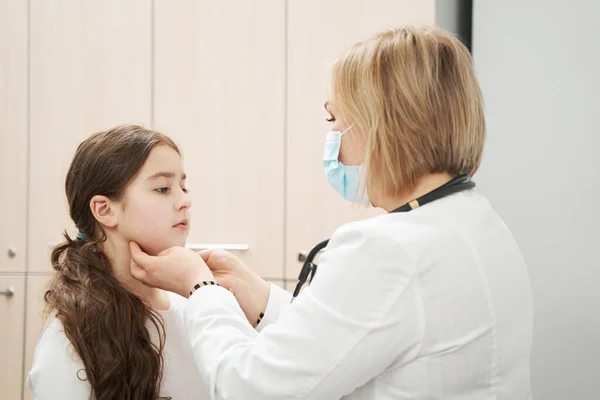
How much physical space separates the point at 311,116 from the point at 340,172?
122cm

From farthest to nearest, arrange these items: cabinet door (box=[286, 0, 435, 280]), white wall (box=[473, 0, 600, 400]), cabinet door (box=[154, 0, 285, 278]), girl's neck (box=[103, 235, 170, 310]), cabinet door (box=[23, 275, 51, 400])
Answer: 1. cabinet door (box=[23, 275, 51, 400])
2. cabinet door (box=[154, 0, 285, 278])
3. cabinet door (box=[286, 0, 435, 280])
4. white wall (box=[473, 0, 600, 400])
5. girl's neck (box=[103, 235, 170, 310])

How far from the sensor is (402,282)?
88 centimetres

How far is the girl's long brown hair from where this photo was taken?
49.5 inches

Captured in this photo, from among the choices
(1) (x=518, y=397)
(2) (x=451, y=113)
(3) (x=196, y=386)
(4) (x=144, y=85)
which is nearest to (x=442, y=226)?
(2) (x=451, y=113)

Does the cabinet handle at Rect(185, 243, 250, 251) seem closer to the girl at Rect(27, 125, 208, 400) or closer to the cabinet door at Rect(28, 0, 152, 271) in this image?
the cabinet door at Rect(28, 0, 152, 271)

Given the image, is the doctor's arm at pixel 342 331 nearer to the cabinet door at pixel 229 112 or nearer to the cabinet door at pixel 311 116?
the cabinet door at pixel 311 116

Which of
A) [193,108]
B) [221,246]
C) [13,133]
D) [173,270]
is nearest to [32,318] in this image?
[13,133]

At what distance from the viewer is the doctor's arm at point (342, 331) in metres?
0.88

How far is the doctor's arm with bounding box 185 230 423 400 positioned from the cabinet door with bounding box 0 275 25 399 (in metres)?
2.07

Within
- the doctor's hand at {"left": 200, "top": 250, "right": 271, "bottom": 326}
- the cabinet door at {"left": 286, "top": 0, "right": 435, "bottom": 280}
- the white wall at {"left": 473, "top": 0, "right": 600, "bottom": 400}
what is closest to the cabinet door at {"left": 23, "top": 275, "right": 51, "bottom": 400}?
the cabinet door at {"left": 286, "top": 0, "right": 435, "bottom": 280}

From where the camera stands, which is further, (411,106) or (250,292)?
(250,292)

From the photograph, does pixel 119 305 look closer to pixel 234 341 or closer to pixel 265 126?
pixel 234 341

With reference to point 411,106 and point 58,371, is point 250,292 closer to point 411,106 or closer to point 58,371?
point 58,371

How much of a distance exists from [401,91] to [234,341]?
455 millimetres
